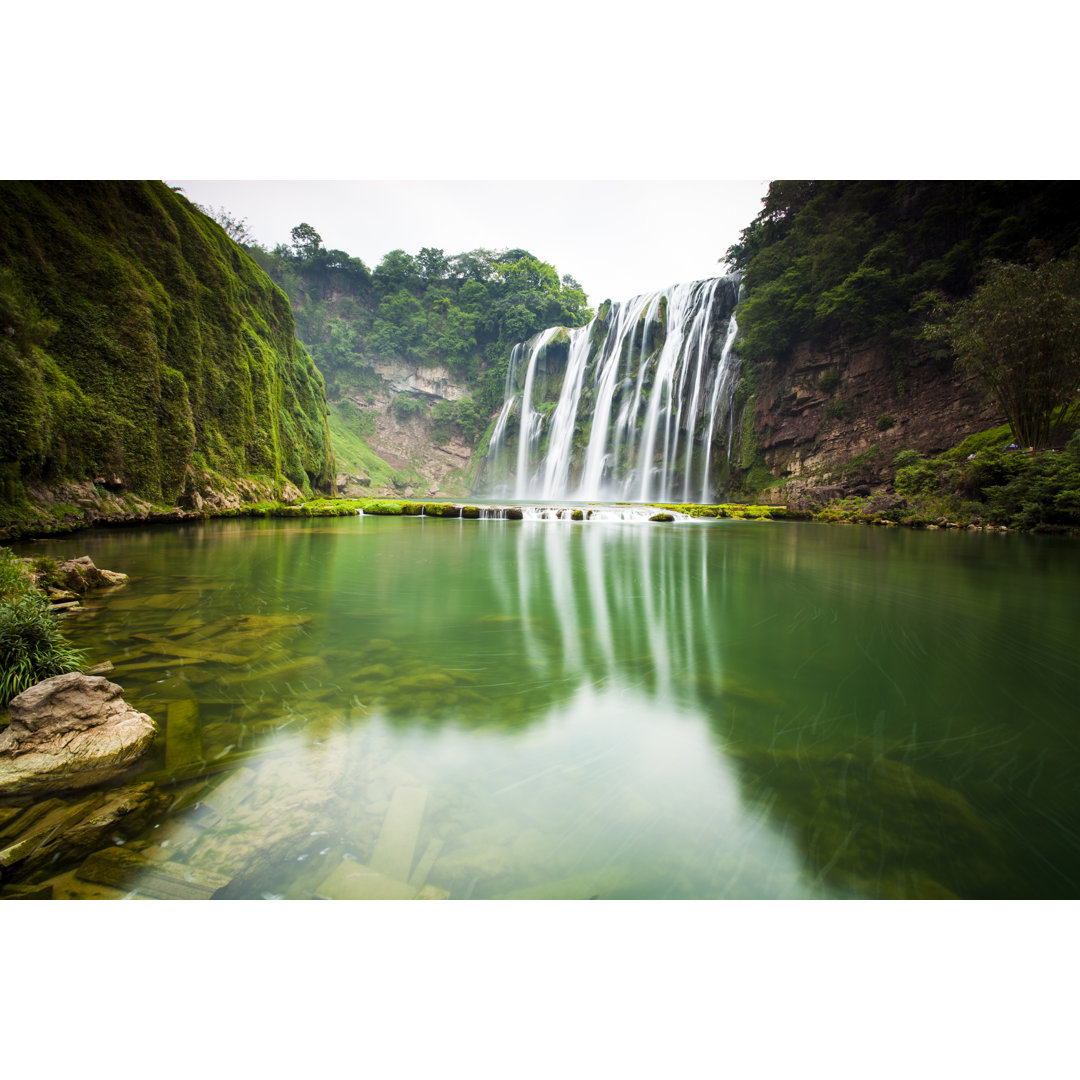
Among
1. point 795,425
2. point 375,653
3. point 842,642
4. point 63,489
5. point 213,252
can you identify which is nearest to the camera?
point 375,653

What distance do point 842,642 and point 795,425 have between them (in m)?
25.8

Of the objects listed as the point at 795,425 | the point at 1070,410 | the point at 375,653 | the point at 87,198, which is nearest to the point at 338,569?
the point at 375,653

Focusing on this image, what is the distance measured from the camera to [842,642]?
13.5ft

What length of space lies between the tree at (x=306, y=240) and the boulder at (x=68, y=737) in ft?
230

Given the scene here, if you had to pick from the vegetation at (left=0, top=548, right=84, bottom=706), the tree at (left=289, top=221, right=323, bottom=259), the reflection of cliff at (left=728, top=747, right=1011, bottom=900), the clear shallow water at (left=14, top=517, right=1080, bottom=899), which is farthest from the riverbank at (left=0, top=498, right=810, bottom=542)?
the tree at (left=289, top=221, right=323, bottom=259)

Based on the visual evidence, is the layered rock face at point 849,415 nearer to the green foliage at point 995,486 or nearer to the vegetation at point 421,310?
Answer: the green foliage at point 995,486

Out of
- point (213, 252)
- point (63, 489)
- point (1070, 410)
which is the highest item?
point (213, 252)

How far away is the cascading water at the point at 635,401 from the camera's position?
30.3 metres

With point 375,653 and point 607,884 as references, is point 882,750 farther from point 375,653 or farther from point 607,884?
point 375,653

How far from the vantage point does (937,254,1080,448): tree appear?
1535cm

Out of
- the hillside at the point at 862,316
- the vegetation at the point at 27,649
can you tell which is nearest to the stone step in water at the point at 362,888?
the vegetation at the point at 27,649

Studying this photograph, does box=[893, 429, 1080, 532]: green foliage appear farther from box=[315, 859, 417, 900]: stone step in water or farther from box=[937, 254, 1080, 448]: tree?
box=[315, 859, 417, 900]: stone step in water

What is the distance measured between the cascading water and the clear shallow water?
2637cm

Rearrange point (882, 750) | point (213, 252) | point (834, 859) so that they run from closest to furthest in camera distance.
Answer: point (834, 859) → point (882, 750) → point (213, 252)
